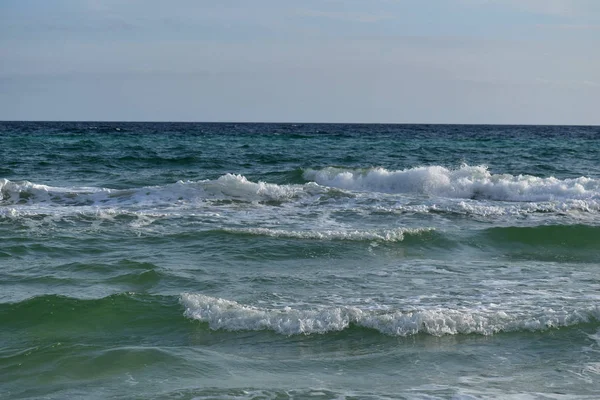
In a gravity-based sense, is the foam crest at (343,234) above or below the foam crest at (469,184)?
below

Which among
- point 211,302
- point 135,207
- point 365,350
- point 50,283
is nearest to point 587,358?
point 365,350

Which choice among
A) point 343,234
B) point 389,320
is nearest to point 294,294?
point 389,320

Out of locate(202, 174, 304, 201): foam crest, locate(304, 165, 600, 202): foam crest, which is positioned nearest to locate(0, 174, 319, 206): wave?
locate(202, 174, 304, 201): foam crest

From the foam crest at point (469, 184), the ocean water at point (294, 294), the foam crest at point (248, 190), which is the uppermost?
the foam crest at point (469, 184)

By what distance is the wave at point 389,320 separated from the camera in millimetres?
6887

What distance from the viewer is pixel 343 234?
11.8m

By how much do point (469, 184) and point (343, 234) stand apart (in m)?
8.28

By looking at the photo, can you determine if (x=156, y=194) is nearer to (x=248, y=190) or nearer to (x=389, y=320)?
(x=248, y=190)

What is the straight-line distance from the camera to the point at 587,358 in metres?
6.24

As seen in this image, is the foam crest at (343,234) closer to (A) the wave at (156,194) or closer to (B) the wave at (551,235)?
(B) the wave at (551,235)

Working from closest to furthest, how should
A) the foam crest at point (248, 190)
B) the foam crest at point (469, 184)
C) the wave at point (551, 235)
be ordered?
the wave at point (551, 235) < the foam crest at point (248, 190) < the foam crest at point (469, 184)

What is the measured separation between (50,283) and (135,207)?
6680 mm

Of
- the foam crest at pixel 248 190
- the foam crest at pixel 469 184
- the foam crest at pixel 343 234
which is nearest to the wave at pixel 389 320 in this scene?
the foam crest at pixel 343 234

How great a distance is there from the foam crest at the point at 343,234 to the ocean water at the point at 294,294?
0.04 m
